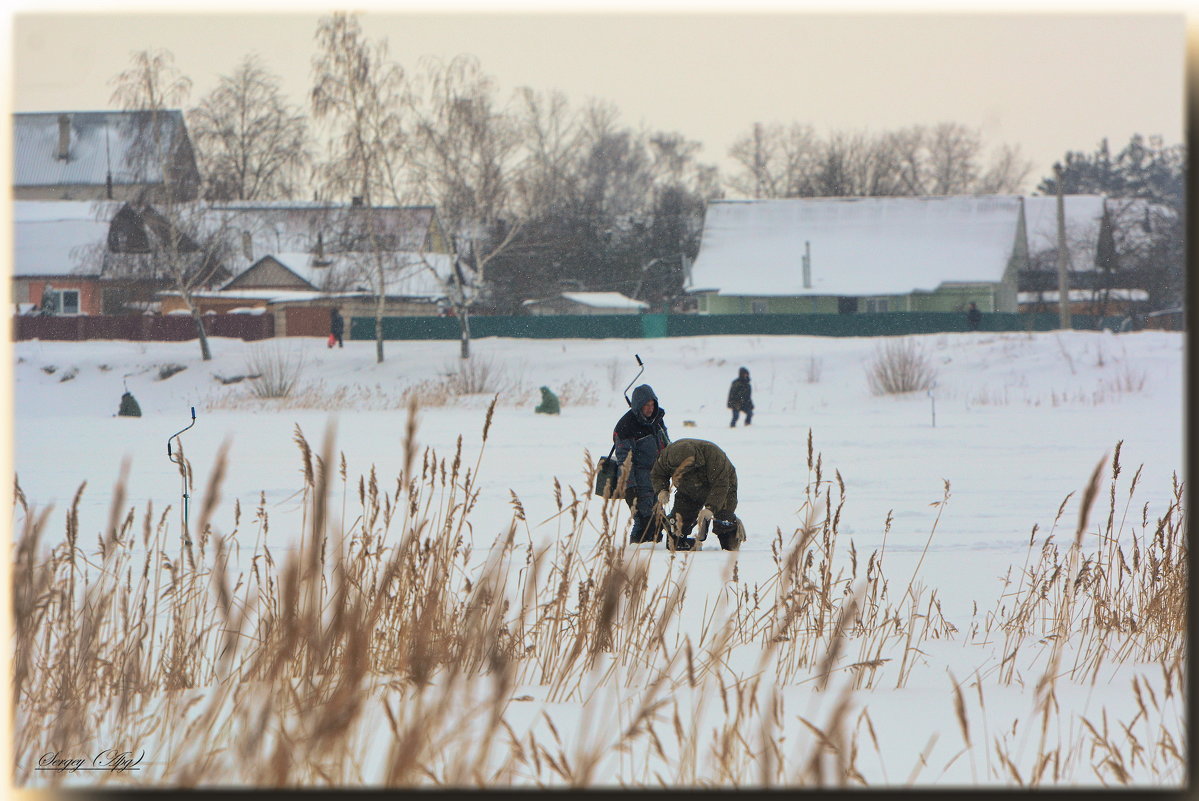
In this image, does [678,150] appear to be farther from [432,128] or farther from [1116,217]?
[432,128]

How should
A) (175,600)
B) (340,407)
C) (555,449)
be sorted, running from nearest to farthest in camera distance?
(175,600), (555,449), (340,407)

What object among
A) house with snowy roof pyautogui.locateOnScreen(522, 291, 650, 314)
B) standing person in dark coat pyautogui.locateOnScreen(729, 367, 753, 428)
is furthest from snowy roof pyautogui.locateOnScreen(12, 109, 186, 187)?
house with snowy roof pyautogui.locateOnScreen(522, 291, 650, 314)

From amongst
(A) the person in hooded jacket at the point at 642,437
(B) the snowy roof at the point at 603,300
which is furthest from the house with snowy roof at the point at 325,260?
(A) the person in hooded jacket at the point at 642,437

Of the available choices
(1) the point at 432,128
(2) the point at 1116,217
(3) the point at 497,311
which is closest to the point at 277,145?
(1) the point at 432,128

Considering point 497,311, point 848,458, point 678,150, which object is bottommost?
point 848,458

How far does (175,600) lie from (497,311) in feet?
123

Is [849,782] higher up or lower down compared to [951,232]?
lower down

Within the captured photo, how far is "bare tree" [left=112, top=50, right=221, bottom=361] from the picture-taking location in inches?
1003

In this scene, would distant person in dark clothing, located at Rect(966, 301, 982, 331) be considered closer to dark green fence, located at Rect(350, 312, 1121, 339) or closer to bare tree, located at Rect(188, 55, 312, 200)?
dark green fence, located at Rect(350, 312, 1121, 339)

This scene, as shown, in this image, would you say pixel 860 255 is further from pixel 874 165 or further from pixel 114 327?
pixel 114 327

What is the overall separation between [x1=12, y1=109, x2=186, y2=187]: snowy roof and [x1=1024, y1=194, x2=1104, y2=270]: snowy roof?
3231 cm

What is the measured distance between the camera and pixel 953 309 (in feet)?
131

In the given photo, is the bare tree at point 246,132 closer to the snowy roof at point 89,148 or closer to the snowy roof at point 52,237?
the snowy roof at point 89,148

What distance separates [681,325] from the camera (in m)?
34.9
